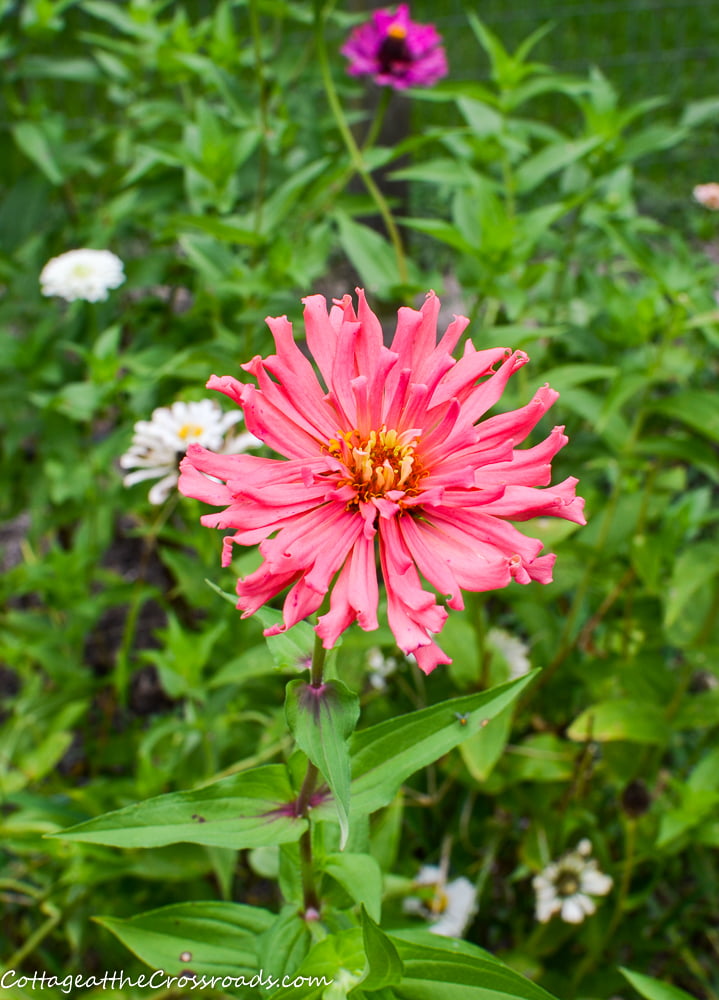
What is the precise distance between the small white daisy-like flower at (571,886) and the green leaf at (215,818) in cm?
62

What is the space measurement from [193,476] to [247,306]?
2.57ft

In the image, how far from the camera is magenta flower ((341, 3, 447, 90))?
1478mm


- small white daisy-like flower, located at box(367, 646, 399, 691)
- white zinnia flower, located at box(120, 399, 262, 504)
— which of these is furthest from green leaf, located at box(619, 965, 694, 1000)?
white zinnia flower, located at box(120, 399, 262, 504)

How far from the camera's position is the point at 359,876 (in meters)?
0.71

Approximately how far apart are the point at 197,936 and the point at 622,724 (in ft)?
2.00

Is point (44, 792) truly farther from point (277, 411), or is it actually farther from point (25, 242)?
point (25, 242)

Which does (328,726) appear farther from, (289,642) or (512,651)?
(512,651)

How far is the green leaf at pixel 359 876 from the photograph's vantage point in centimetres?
70

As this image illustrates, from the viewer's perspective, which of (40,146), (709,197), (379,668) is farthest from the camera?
(709,197)

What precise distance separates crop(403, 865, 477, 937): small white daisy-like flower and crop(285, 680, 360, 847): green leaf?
2.06ft

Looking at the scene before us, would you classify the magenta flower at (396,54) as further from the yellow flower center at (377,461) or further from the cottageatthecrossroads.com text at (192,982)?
the cottageatthecrossroads.com text at (192,982)

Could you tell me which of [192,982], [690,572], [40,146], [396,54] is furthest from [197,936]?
[40,146]

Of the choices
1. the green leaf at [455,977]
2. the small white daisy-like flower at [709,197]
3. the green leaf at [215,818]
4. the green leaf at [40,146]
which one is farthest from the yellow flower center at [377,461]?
the small white daisy-like flower at [709,197]

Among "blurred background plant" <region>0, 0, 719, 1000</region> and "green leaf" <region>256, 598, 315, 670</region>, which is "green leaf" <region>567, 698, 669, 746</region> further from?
"green leaf" <region>256, 598, 315, 670</region>
